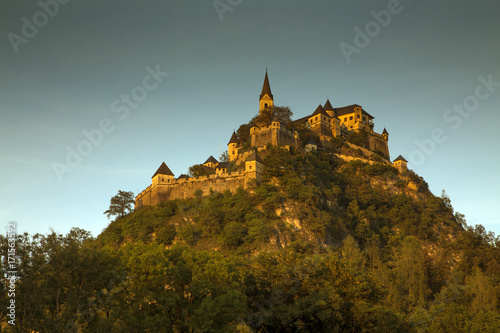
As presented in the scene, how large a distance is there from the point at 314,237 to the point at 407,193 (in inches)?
1162

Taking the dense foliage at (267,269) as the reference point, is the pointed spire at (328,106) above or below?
above

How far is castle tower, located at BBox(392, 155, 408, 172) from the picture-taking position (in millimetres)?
88775

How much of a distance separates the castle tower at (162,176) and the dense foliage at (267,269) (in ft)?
16.6

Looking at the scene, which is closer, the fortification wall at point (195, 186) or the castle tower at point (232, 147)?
the fortification wall at point (195, 186)

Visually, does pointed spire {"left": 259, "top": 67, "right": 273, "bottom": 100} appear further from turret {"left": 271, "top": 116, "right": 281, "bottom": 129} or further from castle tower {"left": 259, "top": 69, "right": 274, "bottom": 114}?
turret {"left": 271, "top": 116, "right": 281, "bottom": 129}

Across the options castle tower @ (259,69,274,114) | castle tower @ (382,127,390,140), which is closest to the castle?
castle tower @ (259,69,274,114)

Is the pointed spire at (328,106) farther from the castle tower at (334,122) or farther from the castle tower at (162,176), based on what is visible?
the castle tower at (162,176)

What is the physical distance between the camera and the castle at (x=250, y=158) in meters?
71.1

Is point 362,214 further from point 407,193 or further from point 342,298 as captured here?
point 342,298

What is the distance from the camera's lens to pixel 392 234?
72562mm

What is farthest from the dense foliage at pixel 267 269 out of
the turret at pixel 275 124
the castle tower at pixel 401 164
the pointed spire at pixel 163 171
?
the castle tower at pixel 401 164

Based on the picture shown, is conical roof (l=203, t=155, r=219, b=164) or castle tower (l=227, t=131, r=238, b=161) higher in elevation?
castle tower (l=227, t=131, r=238, b=161)

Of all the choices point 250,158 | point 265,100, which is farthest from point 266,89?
point 250,158

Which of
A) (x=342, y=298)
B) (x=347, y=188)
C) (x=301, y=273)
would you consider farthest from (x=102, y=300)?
(x=347, y=188)
